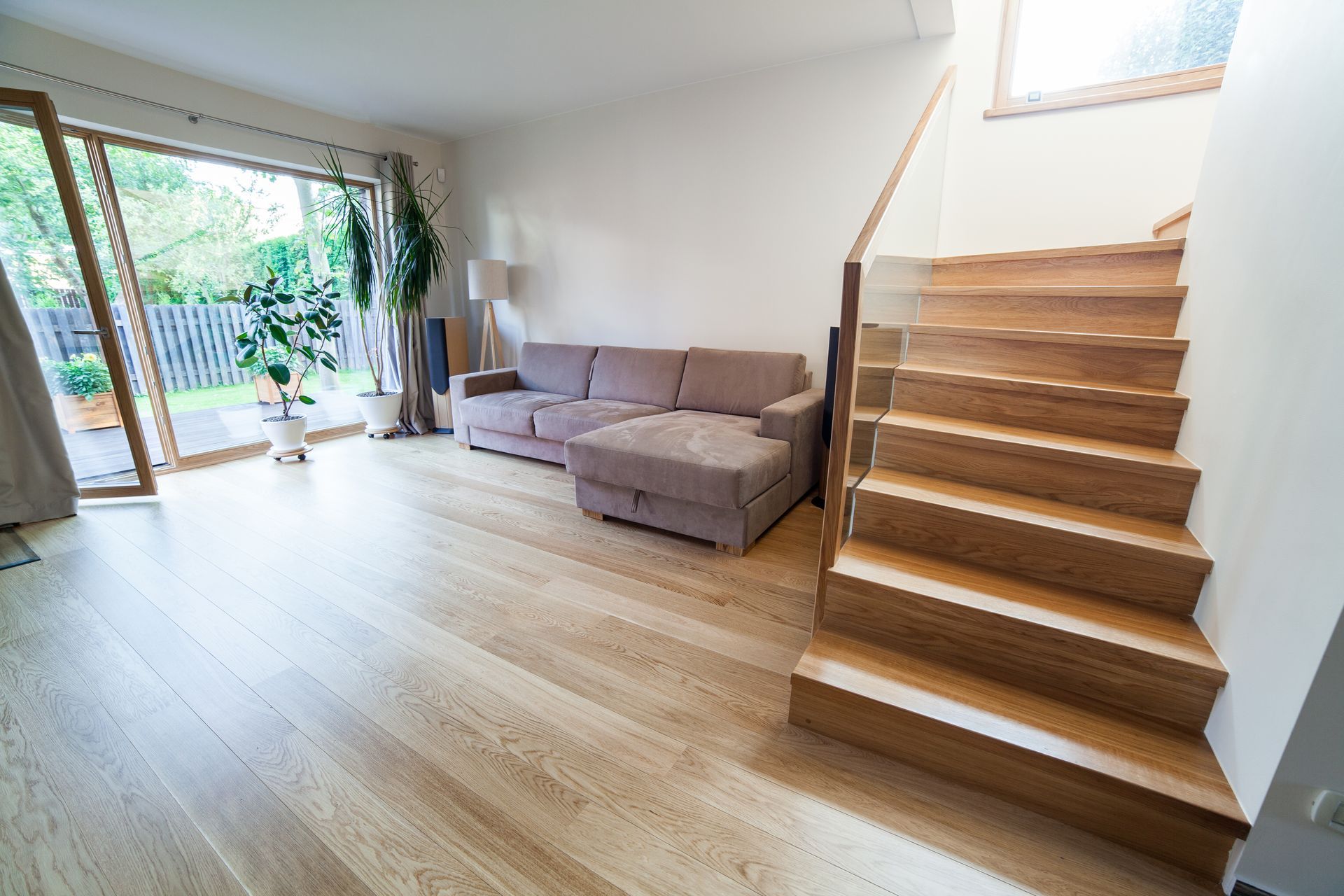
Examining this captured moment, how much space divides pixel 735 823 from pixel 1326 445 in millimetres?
1391

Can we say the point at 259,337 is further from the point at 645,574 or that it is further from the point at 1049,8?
the point at 1049,8

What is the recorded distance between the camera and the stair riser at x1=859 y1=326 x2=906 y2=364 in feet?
5.02

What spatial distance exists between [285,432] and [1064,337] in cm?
472

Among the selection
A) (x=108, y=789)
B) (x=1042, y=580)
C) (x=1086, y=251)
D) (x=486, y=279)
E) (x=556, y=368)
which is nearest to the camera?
(x=108, y=789)

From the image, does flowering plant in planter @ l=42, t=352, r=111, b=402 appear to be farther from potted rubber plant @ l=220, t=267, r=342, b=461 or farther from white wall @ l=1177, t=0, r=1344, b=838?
white wall @ l=1177, t=0, r=1344, b=838

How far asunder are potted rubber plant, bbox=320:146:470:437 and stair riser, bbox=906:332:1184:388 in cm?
400

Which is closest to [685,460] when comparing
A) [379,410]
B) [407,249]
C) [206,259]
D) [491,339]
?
[491,339]

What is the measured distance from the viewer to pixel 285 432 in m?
3.82

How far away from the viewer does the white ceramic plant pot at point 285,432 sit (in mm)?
3791

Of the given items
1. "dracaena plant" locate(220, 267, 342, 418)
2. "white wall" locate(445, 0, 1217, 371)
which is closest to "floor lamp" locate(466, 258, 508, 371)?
"white wall" locate(445, 0, 1217, 371)

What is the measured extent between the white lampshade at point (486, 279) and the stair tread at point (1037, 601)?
3.80 meters

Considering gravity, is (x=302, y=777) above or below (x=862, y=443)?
below

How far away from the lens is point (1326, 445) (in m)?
0.95

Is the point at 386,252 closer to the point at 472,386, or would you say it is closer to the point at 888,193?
the point at 472,386
